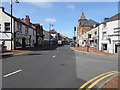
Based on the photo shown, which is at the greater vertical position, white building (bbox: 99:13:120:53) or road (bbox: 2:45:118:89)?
white building (bbox: 99:13:120:53)

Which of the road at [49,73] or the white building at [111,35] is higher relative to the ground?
the white building at [111,35]

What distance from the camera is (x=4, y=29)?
25.4m

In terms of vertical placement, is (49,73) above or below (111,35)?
below

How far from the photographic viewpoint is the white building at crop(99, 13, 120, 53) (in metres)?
23.7

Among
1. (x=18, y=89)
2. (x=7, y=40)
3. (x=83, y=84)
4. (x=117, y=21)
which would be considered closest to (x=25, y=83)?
(x=18, y=89)

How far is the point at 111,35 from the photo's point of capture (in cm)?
2495

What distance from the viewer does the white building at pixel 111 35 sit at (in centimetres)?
2370

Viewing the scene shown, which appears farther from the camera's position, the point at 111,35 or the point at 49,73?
the point at 111,35

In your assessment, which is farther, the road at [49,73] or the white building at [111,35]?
the white building at [111,35]

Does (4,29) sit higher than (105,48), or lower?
higher

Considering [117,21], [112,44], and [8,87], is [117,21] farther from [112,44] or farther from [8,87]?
[8,87]

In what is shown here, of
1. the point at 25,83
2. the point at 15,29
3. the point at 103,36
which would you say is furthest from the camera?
the point at 103,36

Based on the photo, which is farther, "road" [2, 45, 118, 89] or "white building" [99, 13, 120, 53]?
"white building" [99, 13, 120, 53]

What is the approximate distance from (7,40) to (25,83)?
21310mm
